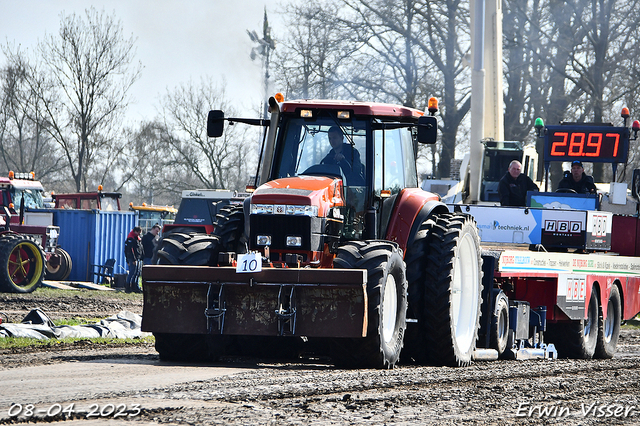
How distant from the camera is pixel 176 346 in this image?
328 inches

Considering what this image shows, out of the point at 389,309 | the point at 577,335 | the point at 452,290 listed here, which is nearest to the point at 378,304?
the point at 389,309

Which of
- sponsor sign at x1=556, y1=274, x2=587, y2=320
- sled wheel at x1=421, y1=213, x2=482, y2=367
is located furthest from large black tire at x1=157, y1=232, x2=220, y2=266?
sponsor sign at x1=556, y1=274, x2=587, y2=320

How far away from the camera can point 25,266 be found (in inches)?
816

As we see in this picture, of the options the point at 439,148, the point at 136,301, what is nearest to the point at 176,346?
the point at 136,301

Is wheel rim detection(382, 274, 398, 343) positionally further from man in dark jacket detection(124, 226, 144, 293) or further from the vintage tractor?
man in dark jacket detection(124, 226, 144, 293)

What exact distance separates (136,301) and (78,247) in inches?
289

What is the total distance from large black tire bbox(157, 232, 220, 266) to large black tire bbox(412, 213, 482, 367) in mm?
2042

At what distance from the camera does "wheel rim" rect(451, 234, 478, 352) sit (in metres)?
9.48

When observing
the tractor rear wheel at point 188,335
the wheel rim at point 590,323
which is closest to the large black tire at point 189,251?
the tractor rear wheel at point 188,335

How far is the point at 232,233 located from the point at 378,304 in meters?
1.79

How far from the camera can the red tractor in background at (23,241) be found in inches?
787

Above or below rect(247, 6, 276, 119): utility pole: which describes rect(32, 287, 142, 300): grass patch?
below

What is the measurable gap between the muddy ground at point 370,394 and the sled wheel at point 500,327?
65 centimetres

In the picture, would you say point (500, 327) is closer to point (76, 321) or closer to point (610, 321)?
point (610, 321)
